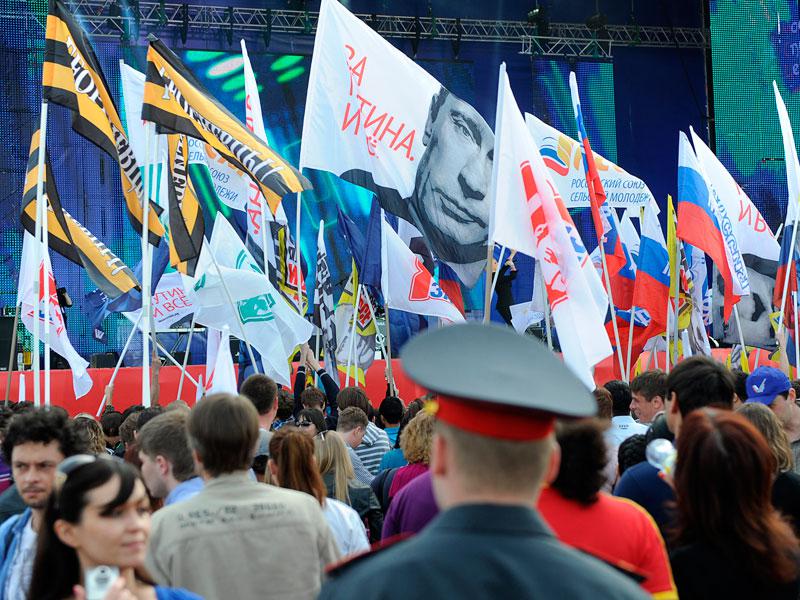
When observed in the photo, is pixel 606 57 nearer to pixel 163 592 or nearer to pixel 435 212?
pixel 435 212

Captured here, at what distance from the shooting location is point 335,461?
4.75m

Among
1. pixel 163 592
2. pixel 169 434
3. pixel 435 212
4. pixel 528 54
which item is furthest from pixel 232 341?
pixel 163 592

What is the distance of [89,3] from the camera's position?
1953cm

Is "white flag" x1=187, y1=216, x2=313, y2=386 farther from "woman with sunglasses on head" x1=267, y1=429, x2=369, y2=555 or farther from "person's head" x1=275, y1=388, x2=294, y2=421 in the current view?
"woman with sunglasses on head" x1=267, y1=429, x2=369, y2=555

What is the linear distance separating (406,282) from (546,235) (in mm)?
3899

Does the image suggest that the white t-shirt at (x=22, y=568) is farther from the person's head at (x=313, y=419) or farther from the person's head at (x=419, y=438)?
the person's head at (x=313, y=419)

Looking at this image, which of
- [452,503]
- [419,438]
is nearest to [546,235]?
[419,438]

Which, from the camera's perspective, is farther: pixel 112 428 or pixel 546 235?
pixel 546 235

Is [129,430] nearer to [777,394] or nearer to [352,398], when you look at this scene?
[352,398]

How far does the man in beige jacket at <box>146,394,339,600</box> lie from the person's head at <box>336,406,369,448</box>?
3.12 meters

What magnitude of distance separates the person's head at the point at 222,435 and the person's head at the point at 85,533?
0.63 meters

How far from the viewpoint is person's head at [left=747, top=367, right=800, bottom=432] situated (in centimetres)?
493

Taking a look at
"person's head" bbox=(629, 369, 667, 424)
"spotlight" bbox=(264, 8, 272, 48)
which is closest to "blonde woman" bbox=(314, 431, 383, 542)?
"person's head" bbox=(629, 369, 667, 424)

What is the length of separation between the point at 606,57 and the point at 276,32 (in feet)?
19.1
